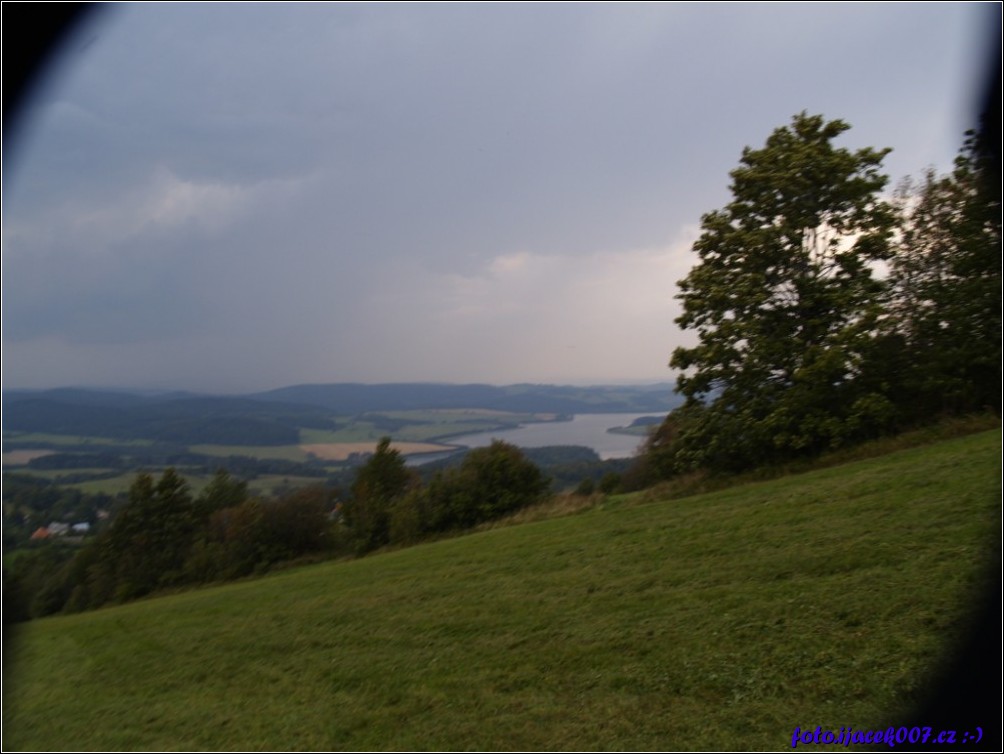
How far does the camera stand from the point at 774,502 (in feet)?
28.8

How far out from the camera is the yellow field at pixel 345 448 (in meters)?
41.9

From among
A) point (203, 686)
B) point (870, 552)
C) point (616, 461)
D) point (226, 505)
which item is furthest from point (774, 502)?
point (226, 505)

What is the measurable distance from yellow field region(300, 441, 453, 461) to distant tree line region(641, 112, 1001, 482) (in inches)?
1137

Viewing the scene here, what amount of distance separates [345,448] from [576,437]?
20904mm

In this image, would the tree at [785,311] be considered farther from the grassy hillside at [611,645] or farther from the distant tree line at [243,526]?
the distant tree line at [243,526]

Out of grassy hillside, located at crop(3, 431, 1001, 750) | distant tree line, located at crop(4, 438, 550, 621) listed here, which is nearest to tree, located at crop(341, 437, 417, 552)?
distant tree line, located at crop(4, 438, 550, 621)

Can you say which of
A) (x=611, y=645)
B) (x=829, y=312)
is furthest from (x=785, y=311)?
(x=611, y=645)

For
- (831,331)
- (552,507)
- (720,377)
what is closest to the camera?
(831,331)

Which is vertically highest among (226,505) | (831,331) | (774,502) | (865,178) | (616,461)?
(865,178)

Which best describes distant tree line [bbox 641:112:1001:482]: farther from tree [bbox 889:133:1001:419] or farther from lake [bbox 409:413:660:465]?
lake [bbox 409:413:660:465]

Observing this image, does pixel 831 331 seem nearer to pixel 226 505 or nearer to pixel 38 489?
pixel 226 505

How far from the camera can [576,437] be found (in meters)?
40.3

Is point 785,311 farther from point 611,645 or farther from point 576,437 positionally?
point 576,437

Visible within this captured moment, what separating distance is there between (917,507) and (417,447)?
37808mm
